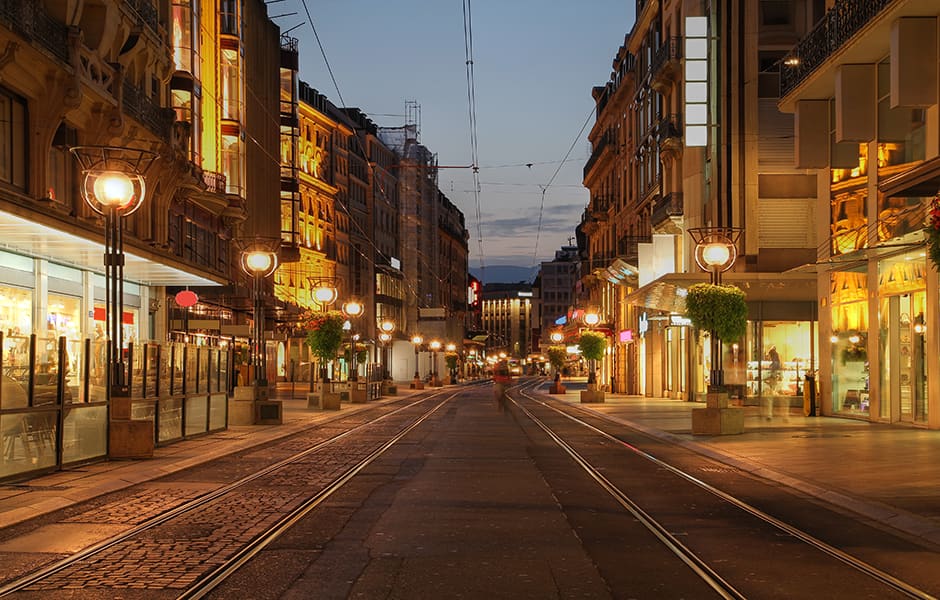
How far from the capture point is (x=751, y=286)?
39.2 metres

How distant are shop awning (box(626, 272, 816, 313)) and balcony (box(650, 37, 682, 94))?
1089cm

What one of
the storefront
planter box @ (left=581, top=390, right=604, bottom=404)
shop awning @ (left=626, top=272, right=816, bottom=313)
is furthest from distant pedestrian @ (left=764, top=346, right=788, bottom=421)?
planter box @ (left=581, top=390, right=604, bottom=404)

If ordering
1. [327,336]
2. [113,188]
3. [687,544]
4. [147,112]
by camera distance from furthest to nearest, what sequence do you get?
[327,336]
[147,112]
[113,188]
[687,544]

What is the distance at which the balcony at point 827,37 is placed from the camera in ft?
78.4

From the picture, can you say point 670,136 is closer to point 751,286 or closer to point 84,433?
point 751,286

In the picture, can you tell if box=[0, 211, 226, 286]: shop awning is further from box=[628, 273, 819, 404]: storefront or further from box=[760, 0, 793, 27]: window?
box=[760, 0, 793, 27]: window

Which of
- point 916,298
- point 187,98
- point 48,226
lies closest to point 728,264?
→ point 916,298

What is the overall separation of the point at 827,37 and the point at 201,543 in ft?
70.2

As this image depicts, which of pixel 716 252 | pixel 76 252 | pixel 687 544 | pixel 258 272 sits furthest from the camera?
pixel 258 272

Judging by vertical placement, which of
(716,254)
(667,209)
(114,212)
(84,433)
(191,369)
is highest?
(667,209)

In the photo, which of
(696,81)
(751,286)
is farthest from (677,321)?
(696,81)

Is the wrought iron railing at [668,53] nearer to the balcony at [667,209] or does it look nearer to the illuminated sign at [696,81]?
the illuminated sign at [696,81]

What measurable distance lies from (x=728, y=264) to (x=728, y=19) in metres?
18.2

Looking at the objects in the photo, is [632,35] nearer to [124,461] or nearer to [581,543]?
[124,461]
